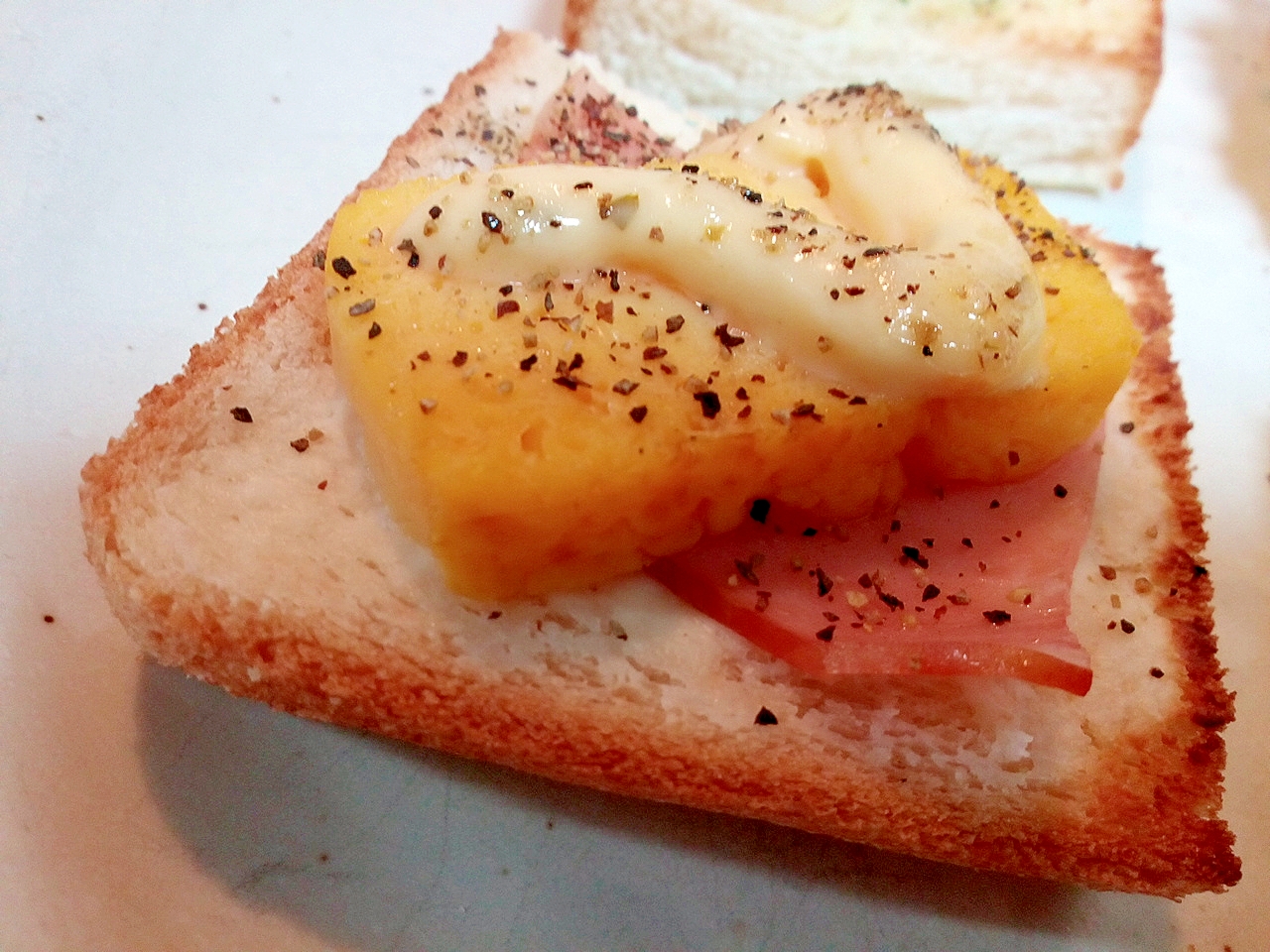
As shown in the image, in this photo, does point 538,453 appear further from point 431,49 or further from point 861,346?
point 431,49

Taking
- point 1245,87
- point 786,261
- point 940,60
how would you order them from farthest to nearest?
point 1245,87
point 940,60
point 786,261

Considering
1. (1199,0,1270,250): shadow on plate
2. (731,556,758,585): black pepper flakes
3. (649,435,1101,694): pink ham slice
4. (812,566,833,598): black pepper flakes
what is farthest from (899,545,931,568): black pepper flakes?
(1199,0,1270,250): shadow on plate

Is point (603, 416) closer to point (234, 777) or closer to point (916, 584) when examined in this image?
point (916, 584)

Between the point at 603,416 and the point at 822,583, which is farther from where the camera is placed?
the point at 822,583

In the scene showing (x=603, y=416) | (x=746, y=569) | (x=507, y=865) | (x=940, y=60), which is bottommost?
(x=507, y=865)

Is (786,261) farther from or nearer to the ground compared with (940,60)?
nearer to the ground

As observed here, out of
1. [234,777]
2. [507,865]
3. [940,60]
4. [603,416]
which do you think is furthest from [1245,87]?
[234,777]

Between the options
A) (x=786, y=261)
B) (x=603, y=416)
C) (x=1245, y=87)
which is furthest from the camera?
(x=1245, y=87)
